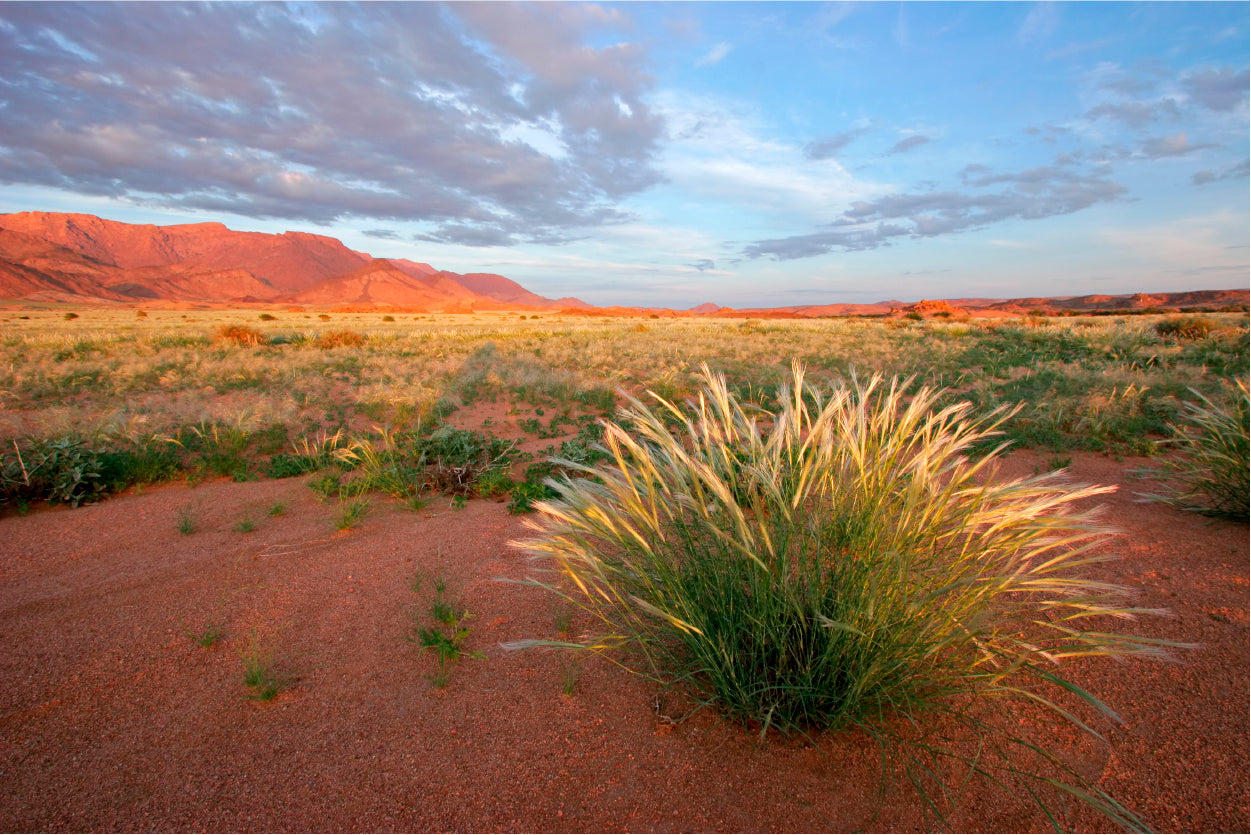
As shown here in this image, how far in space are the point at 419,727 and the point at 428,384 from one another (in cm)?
865

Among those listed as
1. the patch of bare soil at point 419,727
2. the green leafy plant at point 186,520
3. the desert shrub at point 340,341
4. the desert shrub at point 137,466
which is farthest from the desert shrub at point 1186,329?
the desert shrub at point 340,341

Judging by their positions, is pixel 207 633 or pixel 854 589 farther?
pixel 207 633

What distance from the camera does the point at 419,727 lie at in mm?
2199

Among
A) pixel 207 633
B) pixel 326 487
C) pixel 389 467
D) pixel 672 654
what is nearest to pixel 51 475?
pixel 326 487

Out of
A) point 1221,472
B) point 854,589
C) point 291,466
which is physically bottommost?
point 291,466

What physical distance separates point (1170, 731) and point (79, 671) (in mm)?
4479

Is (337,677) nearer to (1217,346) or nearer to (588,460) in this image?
(588,460)

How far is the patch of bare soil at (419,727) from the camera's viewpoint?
6.02 ft

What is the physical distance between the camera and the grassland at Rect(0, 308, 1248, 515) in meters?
6.27

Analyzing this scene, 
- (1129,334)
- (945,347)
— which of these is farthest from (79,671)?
(1129,334)

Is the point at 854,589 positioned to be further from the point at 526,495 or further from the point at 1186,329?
the point at 1186,329

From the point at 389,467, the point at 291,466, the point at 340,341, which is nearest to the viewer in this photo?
the point at 389,467

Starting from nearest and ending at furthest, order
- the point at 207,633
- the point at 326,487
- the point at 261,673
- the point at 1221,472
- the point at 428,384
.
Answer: the point at 261,673 → the point at 207,633 → the point at 1221,472 → the point at 326,487 → the point at 428,384

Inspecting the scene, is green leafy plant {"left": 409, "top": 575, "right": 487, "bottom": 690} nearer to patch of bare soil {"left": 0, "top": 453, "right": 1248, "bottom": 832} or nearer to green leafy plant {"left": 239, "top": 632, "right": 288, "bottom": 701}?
patch of bare soil {"left": 0, "top": 453, "right": 1248, "bottom": 832}
